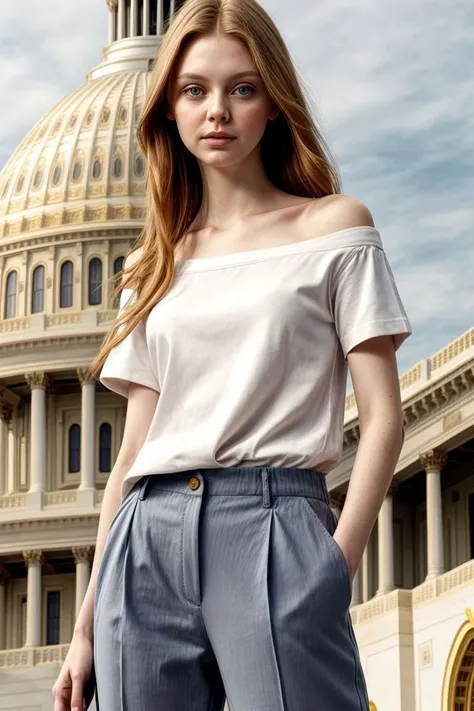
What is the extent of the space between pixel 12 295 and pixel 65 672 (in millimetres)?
88476

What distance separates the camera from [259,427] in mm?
5203

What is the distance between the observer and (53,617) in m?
86.8

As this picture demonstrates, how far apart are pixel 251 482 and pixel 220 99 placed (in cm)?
103

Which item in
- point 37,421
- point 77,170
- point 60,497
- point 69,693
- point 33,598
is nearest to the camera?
point 69,693

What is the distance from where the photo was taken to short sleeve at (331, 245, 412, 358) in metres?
5.21

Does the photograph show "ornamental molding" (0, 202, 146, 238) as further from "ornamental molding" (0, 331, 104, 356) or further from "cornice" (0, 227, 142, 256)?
"ornamental molding" (0, 331, 104, 356)

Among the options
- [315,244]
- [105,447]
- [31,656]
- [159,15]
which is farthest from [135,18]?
Answer: [315,244]

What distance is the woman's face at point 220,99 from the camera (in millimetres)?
5414

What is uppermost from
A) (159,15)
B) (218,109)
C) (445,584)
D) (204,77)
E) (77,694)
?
(159,15)

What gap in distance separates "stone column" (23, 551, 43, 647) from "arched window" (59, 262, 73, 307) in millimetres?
13062

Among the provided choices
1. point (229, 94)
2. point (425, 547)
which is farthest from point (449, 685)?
point (229, 94)

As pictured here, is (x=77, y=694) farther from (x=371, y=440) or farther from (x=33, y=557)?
(x=33, y=557)

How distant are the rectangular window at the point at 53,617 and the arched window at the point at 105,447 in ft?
19.1

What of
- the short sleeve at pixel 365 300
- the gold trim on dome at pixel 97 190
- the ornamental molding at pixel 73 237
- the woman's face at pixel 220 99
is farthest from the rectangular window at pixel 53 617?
the short sleeve at pixel 365 300
